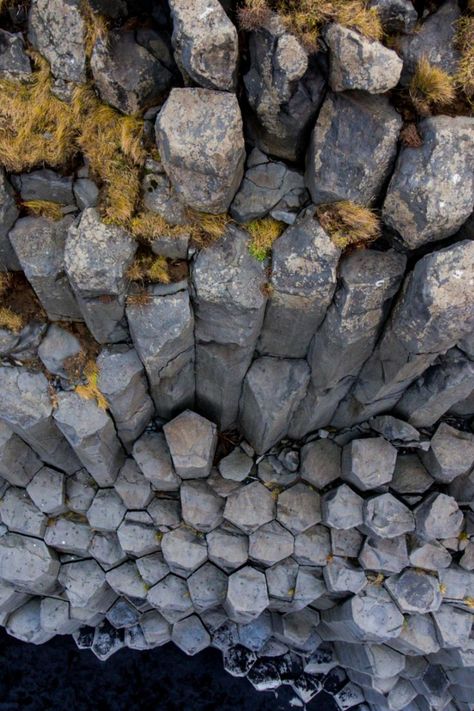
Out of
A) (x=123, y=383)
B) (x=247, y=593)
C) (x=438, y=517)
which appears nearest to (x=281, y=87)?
(x=123, y=383)

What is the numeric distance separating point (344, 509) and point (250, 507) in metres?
1.15

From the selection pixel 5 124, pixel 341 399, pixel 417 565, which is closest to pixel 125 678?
pixel 417 565

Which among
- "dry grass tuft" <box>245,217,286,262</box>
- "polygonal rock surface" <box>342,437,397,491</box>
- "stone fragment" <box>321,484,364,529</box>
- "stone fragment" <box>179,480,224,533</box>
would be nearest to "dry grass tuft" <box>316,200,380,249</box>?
"dry grass tuft" <box>245,217,286,262</box>

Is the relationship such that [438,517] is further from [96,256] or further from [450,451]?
[96,256]

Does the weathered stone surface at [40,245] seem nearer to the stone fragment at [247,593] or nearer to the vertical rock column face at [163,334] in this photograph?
the vertical rock column face at [163,334]

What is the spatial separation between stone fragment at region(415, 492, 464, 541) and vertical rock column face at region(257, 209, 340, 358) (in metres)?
2.90

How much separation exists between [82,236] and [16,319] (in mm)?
1492

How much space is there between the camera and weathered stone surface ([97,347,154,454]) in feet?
19.7

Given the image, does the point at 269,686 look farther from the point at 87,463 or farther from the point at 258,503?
the point at 87,463

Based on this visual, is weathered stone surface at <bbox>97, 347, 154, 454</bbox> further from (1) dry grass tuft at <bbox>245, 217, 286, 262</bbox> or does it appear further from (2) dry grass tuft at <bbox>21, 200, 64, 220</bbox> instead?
(1) dry grass tuft at <bbox>245, 217, 286, 262</bbox>

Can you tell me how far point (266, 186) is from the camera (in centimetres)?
525

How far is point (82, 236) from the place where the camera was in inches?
203

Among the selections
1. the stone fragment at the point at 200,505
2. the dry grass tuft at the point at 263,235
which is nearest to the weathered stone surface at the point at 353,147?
the dry grass tuft at the point at 263,235

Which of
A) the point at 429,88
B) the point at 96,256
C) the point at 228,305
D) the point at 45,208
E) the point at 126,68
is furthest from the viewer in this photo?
the point at 45,208
